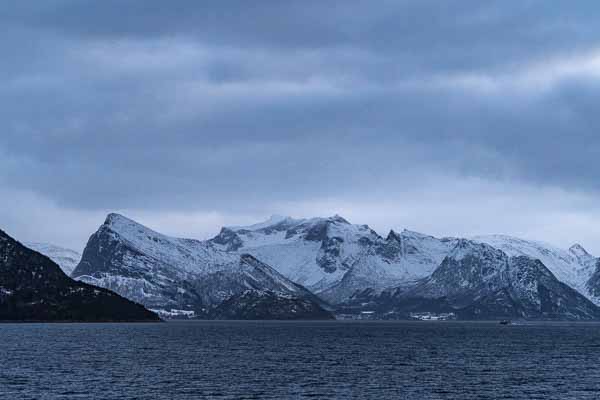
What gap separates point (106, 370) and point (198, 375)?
62.4 feet

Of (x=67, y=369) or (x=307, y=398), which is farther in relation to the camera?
(x=67, y=369)

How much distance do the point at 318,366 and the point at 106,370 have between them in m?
45.4

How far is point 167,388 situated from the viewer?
14600 centimetres

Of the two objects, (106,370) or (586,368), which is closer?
(106,370)

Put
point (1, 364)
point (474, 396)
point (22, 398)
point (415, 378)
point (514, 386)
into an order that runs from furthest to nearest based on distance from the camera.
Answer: point (1, 364), point (415, 378), point (514, 386), point (474, 396), point (22, 398)

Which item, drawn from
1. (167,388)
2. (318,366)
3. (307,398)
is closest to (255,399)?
(307,398)

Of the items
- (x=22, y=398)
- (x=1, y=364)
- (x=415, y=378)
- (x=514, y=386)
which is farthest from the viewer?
(x=1, y=364)

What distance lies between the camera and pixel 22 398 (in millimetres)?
129500

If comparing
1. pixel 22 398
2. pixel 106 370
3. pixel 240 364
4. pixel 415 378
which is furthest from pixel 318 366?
pixel 22 398

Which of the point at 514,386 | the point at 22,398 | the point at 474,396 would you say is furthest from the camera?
the point at 514,386

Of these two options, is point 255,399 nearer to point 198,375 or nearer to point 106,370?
point 198,375

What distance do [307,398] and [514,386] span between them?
3824cm

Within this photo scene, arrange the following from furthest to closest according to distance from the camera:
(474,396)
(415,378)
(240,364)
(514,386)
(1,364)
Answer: (240,364) < (1,364) < (415,378) < (514,386) < (474,396)

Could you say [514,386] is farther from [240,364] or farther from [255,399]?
[240,364]
